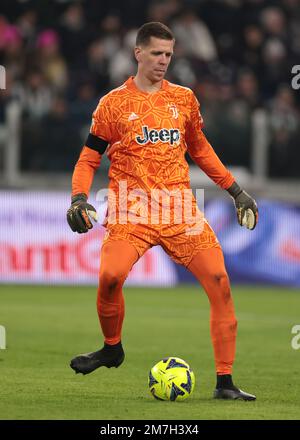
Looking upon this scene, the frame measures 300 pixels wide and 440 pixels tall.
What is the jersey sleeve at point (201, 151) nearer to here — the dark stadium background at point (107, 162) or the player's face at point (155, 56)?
the player's face at point (155, 56)

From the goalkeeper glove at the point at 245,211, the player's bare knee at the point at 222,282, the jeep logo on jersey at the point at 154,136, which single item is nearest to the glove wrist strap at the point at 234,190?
the goalkeeper glove at the point at 245,211

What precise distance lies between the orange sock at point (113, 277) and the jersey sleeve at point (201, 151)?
862 millimetres

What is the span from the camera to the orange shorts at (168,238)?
27.4 ft

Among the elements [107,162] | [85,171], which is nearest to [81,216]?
[85,171]

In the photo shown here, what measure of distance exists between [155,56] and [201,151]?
31.0 inches

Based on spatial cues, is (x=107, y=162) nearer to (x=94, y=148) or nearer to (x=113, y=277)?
(x=94, y=148)

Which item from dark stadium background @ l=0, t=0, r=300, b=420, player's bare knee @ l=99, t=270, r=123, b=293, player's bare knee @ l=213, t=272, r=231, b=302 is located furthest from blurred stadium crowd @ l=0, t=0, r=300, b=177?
player's bare knee @ l=213, t=272, r=231, b=302

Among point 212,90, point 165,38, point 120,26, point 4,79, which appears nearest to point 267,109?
point 212,90

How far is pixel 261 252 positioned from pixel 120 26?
16.2 feet

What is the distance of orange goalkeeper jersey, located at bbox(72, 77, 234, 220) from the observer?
27.5 feet

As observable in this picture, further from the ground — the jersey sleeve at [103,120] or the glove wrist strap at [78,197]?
the jersey sleeve at [103,120]

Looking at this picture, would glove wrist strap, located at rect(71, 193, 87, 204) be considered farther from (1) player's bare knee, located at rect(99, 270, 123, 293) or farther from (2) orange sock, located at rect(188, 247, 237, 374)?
(2) orange sock, located at rect(188, 247, 237, 374)

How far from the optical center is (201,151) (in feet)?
28.4

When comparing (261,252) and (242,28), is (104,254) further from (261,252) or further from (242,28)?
(242,28)
